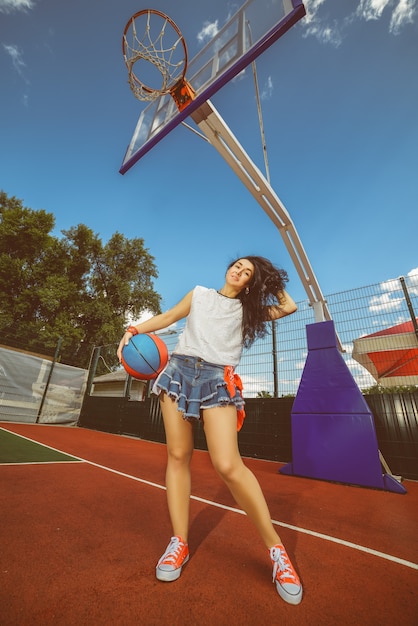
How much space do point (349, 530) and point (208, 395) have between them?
1892mm

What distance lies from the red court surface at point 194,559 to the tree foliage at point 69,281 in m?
12.5

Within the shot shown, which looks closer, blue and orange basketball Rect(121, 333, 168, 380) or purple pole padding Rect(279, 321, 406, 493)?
→ blue and orange basketball Rect(121, 333, 168, 380)

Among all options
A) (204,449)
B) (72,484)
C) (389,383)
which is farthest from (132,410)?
(389,383)

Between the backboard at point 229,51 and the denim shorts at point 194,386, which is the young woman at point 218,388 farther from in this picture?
the backboard at point 229,51

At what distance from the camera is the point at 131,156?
193 inches

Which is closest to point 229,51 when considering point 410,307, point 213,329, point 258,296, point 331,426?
point 258,296

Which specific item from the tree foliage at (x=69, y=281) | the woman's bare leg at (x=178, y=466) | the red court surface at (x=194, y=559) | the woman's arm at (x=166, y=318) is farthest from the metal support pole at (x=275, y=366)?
the tree foliage at (x=69, y=281)

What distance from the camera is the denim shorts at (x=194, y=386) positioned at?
1454mm

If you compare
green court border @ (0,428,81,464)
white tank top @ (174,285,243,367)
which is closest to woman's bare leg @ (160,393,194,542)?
white tank top @ (174,285,243,367)

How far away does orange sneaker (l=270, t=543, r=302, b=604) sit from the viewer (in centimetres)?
123

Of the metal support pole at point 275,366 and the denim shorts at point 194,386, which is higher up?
the metal support pole at point 275,366

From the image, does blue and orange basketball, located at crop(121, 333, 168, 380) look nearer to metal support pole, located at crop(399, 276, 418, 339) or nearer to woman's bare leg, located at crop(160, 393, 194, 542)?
woman's bare leg, located at crop(160, 393, 194, 542)

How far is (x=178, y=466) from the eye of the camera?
1522mm

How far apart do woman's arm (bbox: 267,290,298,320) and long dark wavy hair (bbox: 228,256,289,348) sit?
21 millimetres
